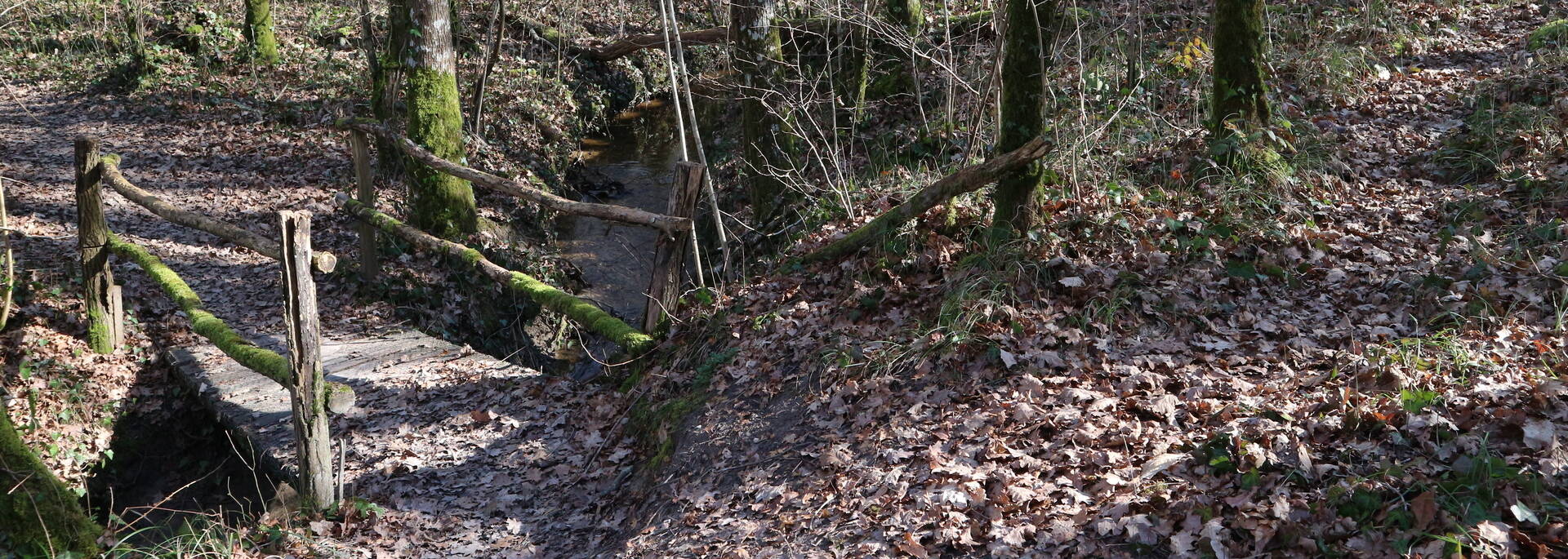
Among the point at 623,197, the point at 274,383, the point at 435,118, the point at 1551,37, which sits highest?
the point at 1551,37

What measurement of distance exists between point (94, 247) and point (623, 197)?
21.4ft

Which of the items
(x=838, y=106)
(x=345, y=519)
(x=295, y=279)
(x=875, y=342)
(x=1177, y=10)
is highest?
(x=1177, y=10)

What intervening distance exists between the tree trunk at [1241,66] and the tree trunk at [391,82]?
7.52m

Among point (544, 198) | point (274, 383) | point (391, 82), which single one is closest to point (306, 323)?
point (544, 198)

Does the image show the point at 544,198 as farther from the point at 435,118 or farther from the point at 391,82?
the point at 391,82

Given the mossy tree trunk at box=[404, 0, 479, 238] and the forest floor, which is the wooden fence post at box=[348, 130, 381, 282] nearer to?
the forest floor

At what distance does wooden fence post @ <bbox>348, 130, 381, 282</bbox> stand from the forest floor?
0.39 m

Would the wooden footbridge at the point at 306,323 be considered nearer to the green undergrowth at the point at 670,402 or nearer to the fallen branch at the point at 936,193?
the green undergrowth at the point at 670,402

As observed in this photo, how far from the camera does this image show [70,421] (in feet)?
23.0

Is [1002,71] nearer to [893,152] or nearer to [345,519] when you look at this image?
[893,152]

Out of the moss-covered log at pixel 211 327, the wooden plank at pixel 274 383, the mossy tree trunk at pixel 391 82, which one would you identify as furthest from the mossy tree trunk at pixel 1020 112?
the mossy tree trunk at pixel 391 82

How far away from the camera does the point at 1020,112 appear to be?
21.0 feet

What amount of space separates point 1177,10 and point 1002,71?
A: 22.1 ft

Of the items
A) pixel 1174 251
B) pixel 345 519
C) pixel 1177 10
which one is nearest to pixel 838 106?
pixel 1177 10
